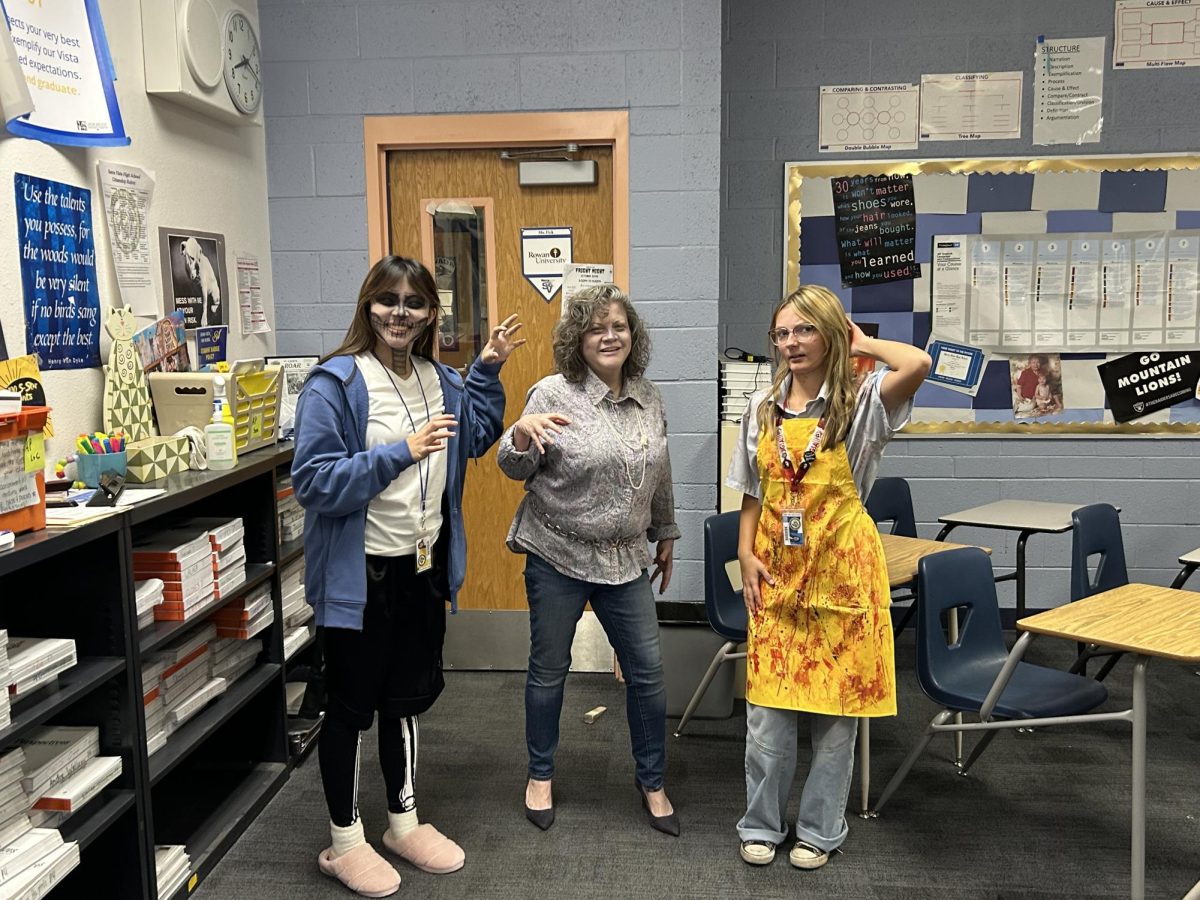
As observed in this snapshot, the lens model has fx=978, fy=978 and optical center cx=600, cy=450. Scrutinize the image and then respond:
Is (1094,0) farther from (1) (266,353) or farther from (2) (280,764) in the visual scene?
(2) (280,764)

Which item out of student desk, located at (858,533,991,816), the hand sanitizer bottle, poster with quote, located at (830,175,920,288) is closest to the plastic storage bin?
the hand sanitizer bottle

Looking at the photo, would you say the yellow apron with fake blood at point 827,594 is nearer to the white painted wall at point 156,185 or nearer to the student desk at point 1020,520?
the student desk at point 1020,520

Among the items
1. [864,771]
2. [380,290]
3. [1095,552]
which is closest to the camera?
[380,290]

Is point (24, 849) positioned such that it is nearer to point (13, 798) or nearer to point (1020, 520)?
point (13, 798)

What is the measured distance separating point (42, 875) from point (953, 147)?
4029 millimetres

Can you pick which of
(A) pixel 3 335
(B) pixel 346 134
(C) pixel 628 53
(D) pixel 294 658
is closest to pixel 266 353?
(B) pixel 346 134

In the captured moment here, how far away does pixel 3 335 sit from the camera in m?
2.22

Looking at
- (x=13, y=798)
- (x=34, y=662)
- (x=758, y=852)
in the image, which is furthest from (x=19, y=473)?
(x=758, y=852)

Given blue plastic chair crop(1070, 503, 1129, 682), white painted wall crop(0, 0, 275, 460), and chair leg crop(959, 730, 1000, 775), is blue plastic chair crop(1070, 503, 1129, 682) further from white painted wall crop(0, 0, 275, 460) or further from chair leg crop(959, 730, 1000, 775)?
white painted wall crop(0, 0, 275, 460)

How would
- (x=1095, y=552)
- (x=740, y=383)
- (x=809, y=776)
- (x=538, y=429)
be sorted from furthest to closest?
(x=740, y=383), (x=1095, y=552), (x=809, y=776), (x=538, y=429)

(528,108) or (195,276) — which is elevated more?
(528,108)

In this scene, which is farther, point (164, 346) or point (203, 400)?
point (164, 346)

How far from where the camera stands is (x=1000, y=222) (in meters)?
4.16

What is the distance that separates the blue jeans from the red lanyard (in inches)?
20.0
